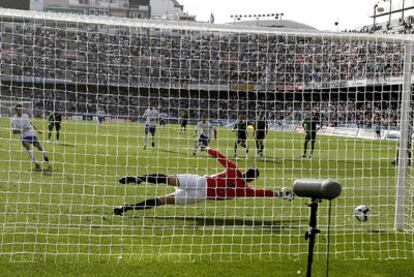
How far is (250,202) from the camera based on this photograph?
12.1 m

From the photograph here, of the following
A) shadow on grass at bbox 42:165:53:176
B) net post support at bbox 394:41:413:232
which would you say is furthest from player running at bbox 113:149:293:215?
shadow on grass at bbox 42:165:53:176

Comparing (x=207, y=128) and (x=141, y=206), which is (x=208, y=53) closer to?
(x=141, y=206)

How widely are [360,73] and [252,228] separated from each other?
452 centimetres

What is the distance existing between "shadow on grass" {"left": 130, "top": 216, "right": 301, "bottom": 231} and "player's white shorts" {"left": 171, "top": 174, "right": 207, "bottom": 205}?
0.35 m

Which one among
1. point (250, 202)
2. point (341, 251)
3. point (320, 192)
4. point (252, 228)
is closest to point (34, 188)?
point (250, 202)

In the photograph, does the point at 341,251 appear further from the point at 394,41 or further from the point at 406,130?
the point at 394,41

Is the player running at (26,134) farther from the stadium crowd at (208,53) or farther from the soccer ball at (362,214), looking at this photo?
the soccer ball at (362,214)

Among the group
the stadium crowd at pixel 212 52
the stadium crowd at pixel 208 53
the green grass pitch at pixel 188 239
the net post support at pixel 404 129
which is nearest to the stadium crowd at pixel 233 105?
the stadium crowd at pixel 208 53

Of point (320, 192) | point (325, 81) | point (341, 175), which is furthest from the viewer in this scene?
point (341, 175)

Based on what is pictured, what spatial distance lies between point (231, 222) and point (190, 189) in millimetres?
884

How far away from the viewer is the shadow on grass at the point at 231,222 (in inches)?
377

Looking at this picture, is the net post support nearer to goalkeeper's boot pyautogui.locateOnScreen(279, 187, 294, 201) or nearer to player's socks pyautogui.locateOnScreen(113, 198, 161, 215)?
goalkeeper's boot pyautogui.locateOnScreen(279, 187, 294, 201)

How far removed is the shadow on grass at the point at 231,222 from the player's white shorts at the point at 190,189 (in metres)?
0.35

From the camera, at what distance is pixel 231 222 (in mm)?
10023
